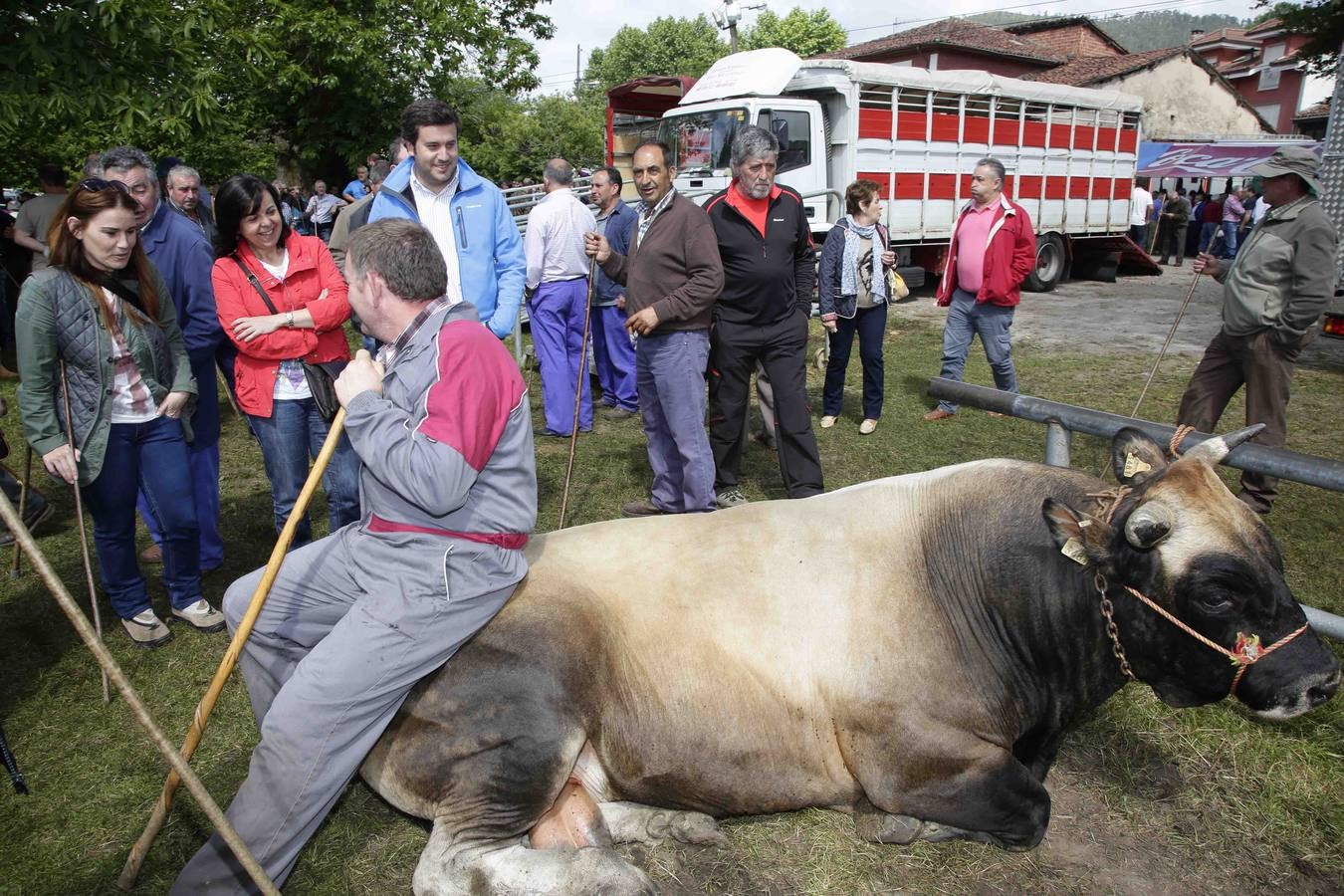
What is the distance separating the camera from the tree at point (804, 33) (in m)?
65.1

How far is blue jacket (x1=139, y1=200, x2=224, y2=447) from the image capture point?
496cm

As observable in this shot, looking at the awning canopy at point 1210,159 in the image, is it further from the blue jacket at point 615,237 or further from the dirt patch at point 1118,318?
the blue jacket at point 615,237

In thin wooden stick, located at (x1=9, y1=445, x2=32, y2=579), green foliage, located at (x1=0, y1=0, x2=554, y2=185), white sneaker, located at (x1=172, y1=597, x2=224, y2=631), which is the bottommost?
white sneaker, located at (x1=172, y1=597, x2=224, y2=631)

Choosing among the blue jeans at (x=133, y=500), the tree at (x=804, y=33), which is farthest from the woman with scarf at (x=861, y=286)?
the tree at (x=804, y=33)

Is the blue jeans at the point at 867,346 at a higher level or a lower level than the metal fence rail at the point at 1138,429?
lower

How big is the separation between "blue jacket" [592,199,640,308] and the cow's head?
6161 mm

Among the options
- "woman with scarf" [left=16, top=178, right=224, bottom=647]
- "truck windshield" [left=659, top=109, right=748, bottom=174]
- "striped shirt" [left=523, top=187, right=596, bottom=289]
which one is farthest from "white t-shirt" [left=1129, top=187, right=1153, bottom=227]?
"woman with scarf" [left=16, top=178, right=224, bottom=647]

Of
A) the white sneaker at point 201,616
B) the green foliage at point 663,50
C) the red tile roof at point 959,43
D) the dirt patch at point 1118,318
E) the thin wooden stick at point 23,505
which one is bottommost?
the dirt patch at point 1118,318

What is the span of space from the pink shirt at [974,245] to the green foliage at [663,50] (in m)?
64.9

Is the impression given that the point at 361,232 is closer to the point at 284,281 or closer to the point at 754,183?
the point at 284,281

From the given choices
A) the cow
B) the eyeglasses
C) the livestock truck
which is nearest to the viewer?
the cow

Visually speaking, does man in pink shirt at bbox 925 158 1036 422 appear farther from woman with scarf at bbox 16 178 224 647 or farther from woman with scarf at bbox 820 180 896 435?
woman with scarf at bbox 16 178 224 647

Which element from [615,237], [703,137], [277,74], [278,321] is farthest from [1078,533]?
[277,74]

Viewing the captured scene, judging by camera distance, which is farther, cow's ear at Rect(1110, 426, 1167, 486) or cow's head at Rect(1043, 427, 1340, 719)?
cow's ear at Rect(1110, 426, 1167, 486)
